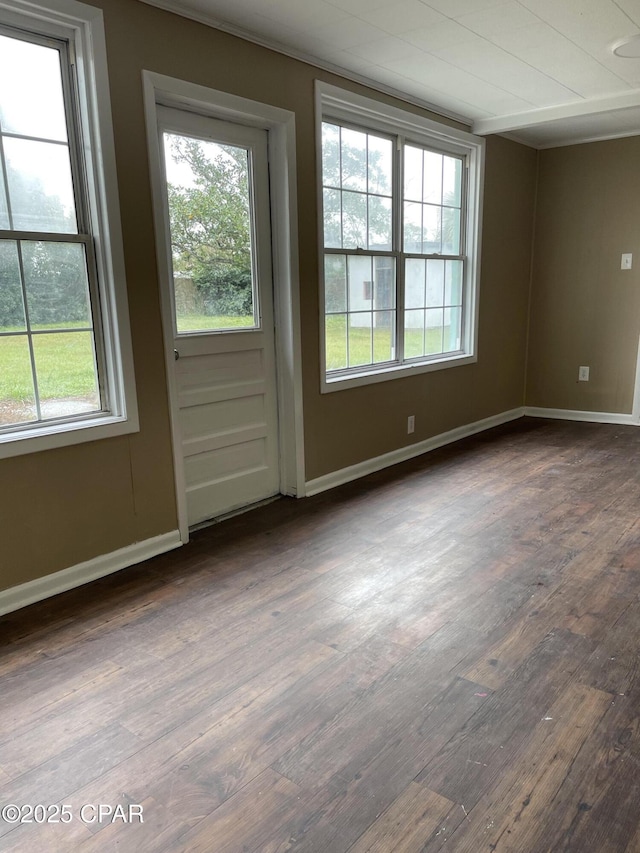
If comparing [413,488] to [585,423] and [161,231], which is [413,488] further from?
[585,423]

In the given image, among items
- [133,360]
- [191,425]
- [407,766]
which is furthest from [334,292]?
[407,766]

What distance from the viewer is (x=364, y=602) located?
7.98 feet

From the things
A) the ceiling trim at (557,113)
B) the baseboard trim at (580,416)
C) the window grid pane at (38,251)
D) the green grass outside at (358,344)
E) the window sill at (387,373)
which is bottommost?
the baseboard trim at (580,416)

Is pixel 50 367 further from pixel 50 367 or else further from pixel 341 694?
pixel 341 694

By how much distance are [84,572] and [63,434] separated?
0.63 m

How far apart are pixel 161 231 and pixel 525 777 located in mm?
2484

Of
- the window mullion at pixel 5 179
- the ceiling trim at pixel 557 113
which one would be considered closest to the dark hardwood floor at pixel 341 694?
the window mullion at pixel 5 179

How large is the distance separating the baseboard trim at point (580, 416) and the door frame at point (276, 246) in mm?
3176

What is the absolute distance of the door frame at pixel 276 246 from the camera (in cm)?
270

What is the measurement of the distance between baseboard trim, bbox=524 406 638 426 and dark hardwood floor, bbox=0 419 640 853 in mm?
2469

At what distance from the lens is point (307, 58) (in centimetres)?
323

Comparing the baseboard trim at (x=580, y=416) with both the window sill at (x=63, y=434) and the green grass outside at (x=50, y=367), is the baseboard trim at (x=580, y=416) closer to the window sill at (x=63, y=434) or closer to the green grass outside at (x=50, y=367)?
the window sill at (x=63, y=434)

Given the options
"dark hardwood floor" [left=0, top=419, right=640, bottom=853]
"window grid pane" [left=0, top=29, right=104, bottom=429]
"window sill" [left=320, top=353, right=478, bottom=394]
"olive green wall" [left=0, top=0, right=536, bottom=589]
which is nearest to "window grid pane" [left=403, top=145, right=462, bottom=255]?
"olive green wall" [left=0, top=0, right=536, bottom=589]

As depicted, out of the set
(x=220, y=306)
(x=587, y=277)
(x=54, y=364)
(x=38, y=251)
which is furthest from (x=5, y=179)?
(x=587, y=277)
